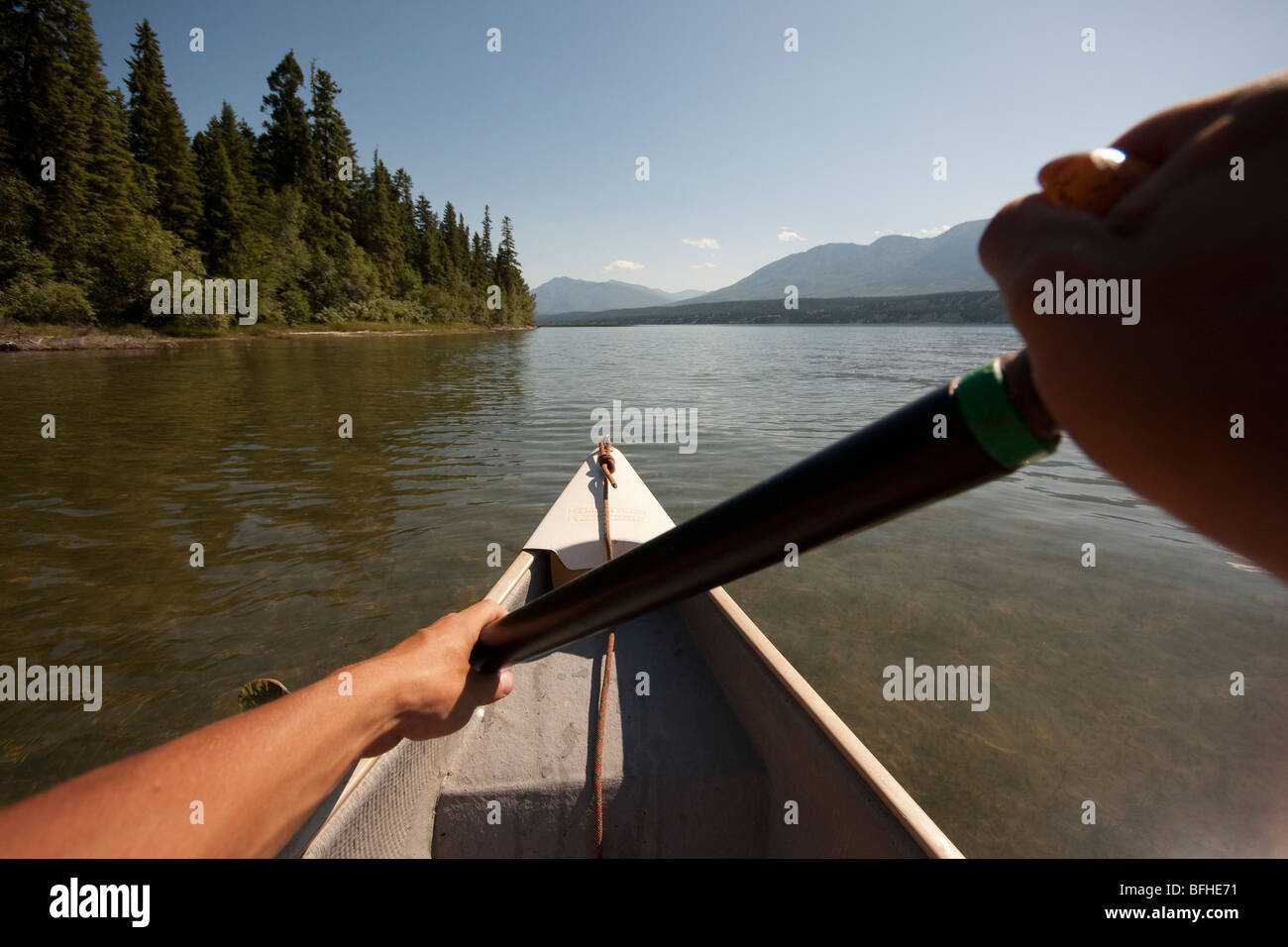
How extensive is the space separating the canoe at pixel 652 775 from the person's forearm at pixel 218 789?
3.36 ft

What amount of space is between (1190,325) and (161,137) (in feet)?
201

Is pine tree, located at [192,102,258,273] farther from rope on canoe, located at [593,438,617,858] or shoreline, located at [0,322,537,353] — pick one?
rope on canoe, located at [593,438,617,858]

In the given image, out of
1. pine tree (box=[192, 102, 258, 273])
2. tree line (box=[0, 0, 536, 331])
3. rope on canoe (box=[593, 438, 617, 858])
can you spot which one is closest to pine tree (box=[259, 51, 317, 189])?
tree line (box=[0, 0, 536, 331])

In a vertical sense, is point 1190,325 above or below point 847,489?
above

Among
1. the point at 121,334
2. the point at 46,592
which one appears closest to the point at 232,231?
the point at 121,334

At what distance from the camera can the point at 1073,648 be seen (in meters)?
5.28

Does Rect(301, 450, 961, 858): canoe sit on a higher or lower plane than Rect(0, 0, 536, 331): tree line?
lower

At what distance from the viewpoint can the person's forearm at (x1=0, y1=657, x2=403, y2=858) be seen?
0.93m

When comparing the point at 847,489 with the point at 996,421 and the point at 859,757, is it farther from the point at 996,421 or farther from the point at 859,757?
the point at 859,757

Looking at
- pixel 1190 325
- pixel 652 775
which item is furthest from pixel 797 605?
pixel 1190 325

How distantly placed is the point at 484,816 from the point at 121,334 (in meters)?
44.3

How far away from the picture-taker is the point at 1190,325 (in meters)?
0.44

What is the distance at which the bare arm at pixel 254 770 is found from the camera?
93cm
